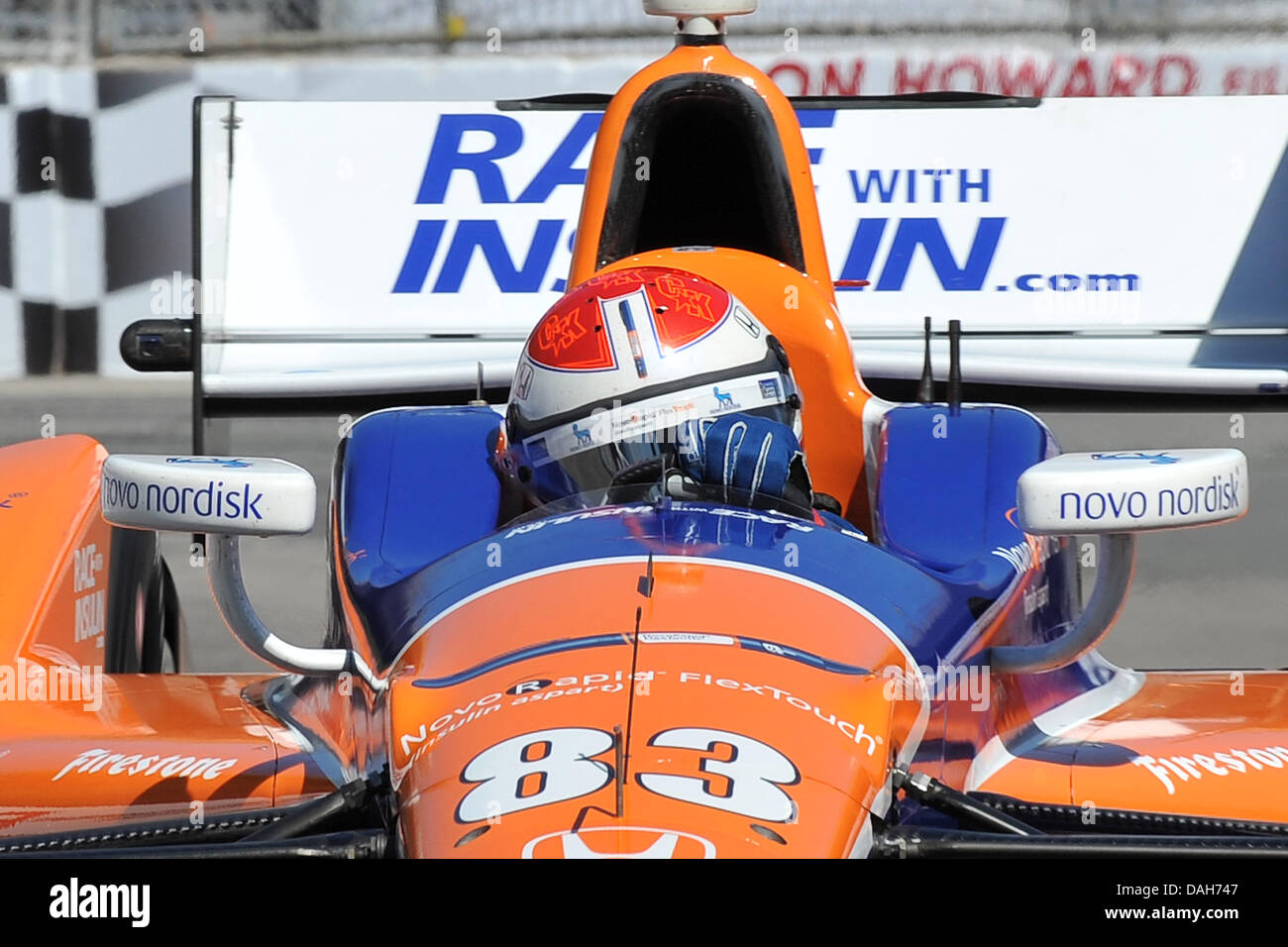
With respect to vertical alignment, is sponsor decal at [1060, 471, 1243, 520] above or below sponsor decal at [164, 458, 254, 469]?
above

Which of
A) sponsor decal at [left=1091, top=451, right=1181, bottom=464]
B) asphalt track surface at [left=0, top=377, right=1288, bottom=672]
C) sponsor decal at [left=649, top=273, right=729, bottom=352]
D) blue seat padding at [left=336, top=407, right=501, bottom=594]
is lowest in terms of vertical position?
asphalt track surface at [left=0, top=377, right=1288, bottom=672]

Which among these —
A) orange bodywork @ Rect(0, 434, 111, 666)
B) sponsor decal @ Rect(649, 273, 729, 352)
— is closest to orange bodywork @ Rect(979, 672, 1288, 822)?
sponsor decal @ Rect(649, 273, 729, 352)

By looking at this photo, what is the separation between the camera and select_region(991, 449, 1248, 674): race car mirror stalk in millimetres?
2279

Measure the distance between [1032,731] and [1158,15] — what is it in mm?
6209

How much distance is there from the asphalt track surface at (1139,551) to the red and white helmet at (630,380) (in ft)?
7.13

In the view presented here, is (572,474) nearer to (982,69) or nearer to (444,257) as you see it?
(444,257)

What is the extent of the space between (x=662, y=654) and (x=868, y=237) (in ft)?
10.0

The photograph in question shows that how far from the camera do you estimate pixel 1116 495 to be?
2281mm

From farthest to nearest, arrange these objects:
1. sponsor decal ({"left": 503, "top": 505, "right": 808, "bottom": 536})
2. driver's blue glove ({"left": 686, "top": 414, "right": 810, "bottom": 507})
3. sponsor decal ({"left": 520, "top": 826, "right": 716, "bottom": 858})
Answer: driver's blue glove ({"left": 686, "top": 414, "right": 810, "bottom": 507})
sponsor decal ({"left": 503, "top": 505, "right": 808, "bottom": 536})
sponsor decal ({"left": 520, "top": 826, "right": 716, "bottom": 858})

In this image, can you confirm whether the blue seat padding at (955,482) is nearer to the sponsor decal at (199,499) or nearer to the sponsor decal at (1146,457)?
the sponsor decal at (1146,457)

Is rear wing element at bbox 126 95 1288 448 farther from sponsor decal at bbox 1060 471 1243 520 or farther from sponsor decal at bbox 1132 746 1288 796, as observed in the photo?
sponsor decal at bbox 1060 471 1243 520

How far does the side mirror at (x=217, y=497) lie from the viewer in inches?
95.2
